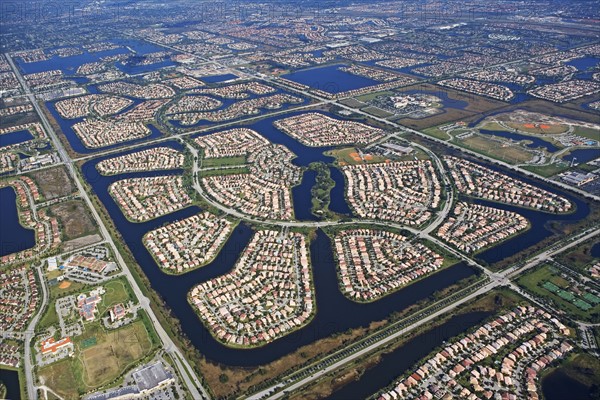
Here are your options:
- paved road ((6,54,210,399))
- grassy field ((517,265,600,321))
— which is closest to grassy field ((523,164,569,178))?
grassy field ((517,265,600,321))

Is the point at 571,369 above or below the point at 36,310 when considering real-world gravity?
above

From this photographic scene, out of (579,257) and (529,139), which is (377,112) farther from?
(579,257)

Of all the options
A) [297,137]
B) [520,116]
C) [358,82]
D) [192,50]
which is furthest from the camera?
[192,50]

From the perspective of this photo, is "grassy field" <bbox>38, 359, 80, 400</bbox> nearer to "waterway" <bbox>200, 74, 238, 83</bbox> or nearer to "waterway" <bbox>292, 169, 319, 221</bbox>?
"waterway" <bbox>292, 169, 319, 221</bbox>

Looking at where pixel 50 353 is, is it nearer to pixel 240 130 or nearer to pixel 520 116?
pixel 240 130

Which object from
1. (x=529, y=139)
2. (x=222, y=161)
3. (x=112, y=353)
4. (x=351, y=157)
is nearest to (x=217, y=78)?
(x=222, y=161)

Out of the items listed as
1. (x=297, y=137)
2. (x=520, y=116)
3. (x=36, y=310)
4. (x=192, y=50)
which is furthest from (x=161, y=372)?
(x=192, y=50)
